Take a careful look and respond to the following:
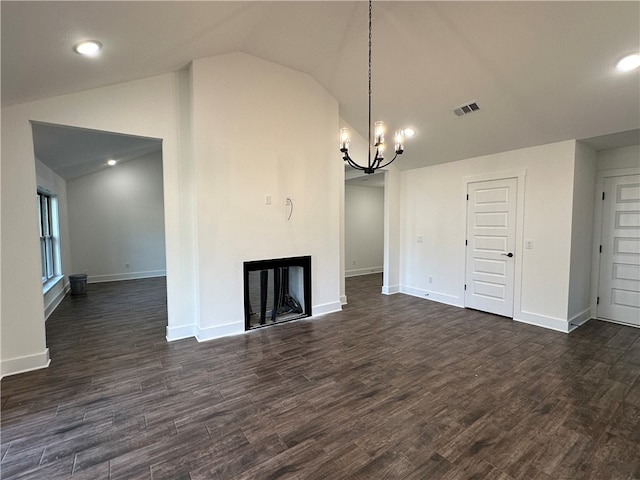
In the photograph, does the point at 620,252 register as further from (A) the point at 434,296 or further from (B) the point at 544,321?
(A) the point at 434,296

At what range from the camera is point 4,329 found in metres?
2.86

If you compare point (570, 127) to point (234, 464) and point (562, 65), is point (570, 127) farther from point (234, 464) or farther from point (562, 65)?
point (234, 464)

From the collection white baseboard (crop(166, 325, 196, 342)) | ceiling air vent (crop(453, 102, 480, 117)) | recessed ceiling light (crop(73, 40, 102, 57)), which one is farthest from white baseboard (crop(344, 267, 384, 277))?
recessed ceiling light (crop(73, 40, 102, 57))

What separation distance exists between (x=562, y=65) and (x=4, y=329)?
20.0ft

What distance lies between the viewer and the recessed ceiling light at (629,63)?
2.66m

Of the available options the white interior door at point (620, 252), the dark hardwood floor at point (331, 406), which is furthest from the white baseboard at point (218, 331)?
the white interior door at point (620, 252)

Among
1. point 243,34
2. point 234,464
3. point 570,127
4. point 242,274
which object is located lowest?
point 234,464

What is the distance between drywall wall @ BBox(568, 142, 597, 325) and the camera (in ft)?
13.1

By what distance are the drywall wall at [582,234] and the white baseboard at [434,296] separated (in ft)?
5.15

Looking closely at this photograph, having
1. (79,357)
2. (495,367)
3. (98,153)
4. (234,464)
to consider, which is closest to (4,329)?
(79,357)

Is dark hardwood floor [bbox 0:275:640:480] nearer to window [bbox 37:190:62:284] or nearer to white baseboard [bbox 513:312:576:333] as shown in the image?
white baseboard [bbox 513:312:576:333]

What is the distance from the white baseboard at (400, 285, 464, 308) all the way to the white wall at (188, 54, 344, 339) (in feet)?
6.95

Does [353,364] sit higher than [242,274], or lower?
lower

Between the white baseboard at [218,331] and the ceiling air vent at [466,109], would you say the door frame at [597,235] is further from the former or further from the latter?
the white baseboard at [218,331]
